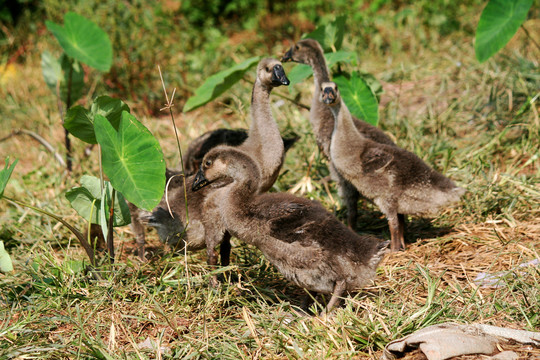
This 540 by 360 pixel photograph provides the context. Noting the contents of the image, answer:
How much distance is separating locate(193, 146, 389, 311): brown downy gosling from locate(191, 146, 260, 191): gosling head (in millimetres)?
85

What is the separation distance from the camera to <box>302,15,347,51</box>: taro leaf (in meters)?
6.48

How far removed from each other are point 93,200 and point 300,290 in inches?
69.5

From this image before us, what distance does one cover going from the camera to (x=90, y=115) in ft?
13.8

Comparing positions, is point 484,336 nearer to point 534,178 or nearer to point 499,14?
point 534,178

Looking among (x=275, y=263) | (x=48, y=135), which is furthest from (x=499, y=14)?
(x=48, y=135)

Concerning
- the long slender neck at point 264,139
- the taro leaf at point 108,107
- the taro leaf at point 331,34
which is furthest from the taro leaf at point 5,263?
the taro leaf at point 331,34

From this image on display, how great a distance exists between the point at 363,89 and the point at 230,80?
1396mm

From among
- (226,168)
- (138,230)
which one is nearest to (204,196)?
(226,168)

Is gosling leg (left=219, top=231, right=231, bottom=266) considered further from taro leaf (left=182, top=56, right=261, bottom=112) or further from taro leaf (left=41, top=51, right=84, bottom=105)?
taro leaf (left=41, top=51, right=84, bottom=105)

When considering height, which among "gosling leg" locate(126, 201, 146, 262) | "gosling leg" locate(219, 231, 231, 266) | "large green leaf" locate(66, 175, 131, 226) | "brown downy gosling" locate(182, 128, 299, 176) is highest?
"large green leaf" locate(66, 175, 131, 226)

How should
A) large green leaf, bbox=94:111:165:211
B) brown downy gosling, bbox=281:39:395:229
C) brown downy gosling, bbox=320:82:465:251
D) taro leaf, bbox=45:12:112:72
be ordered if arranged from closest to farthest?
1. large green leaf, bbox=94:111:165:211
2. brown downy gosling, bbox=320:82:465:251
3. brown downy gosling, bbox=281:39:395:229
4. taro leaf, bbox=45:12:112:72

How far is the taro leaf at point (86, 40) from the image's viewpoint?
240 inches

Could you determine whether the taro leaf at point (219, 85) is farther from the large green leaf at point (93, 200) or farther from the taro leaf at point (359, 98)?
the large green leaf at point (93, 200)

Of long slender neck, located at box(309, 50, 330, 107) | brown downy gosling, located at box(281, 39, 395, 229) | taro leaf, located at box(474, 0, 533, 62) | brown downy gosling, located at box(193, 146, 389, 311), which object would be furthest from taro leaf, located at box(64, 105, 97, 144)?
taro leaf, located at box(474, 0, 533, 62)
